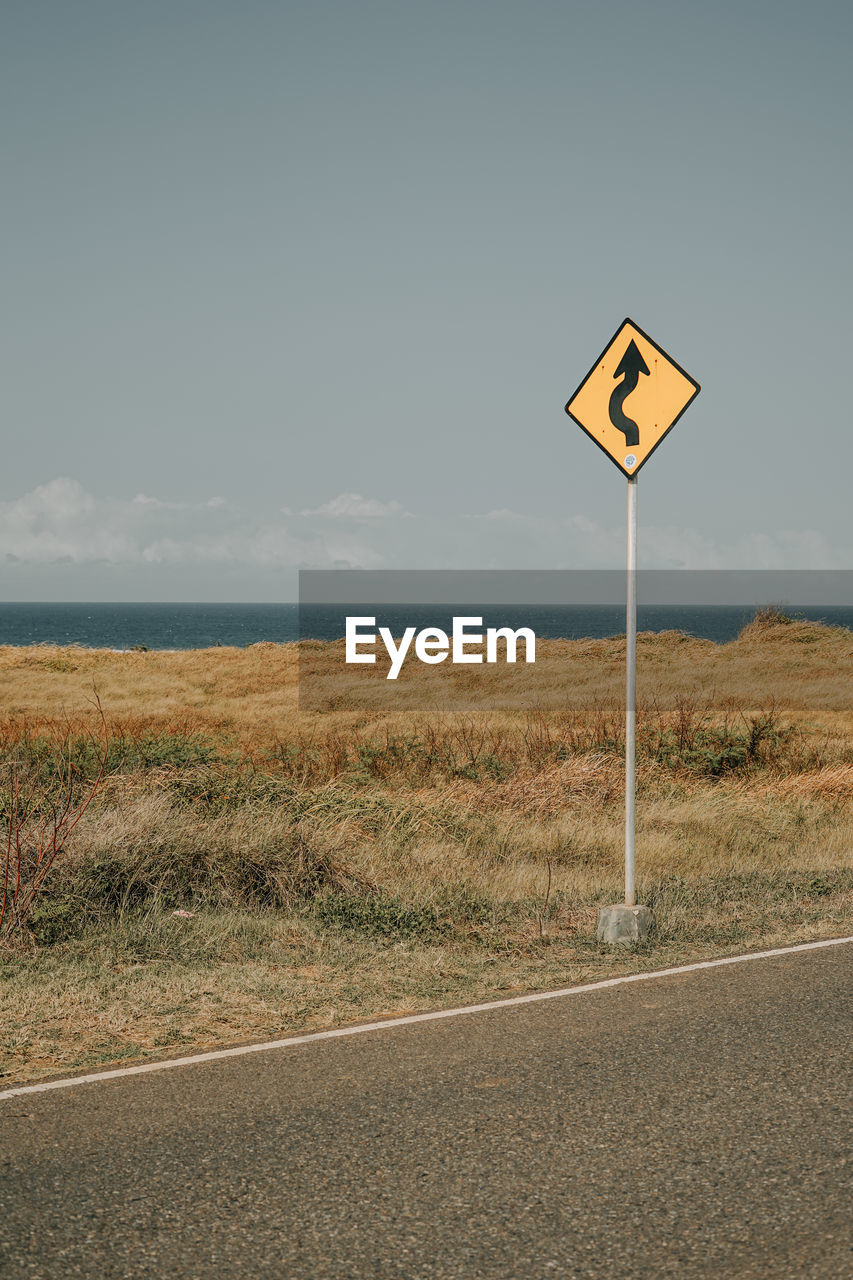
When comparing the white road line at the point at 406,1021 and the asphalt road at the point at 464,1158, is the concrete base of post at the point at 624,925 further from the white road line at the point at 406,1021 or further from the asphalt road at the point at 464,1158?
the asphalt road at the point at 464,1158

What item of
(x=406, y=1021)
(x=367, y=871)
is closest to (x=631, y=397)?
(x=406, y=1021)

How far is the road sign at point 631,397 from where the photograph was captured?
7.54 meters

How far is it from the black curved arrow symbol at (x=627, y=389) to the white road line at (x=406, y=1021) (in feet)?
11.5

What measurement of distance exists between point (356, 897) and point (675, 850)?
4201mm

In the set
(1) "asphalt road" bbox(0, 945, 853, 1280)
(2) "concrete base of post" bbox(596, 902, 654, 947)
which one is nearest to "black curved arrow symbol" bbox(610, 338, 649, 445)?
(2) "concrete base of post" bbox(596, 902, 654, 947)

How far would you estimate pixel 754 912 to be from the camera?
858 cm

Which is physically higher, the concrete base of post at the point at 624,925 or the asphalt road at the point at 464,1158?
the asphalt road at the point at 464,1158

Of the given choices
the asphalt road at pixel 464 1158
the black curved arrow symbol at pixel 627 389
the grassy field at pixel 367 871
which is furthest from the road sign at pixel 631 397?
the asphalt road at pixel 464 1158

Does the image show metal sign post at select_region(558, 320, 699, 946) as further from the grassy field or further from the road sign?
the grassy field

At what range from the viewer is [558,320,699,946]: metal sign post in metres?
7.53

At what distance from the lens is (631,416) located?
25.3 ft

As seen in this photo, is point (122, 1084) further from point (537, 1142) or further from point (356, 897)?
point (356, 897)

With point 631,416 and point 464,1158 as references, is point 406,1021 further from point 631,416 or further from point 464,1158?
point 631,416

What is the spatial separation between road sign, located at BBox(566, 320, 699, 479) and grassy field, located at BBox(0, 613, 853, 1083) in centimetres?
345
